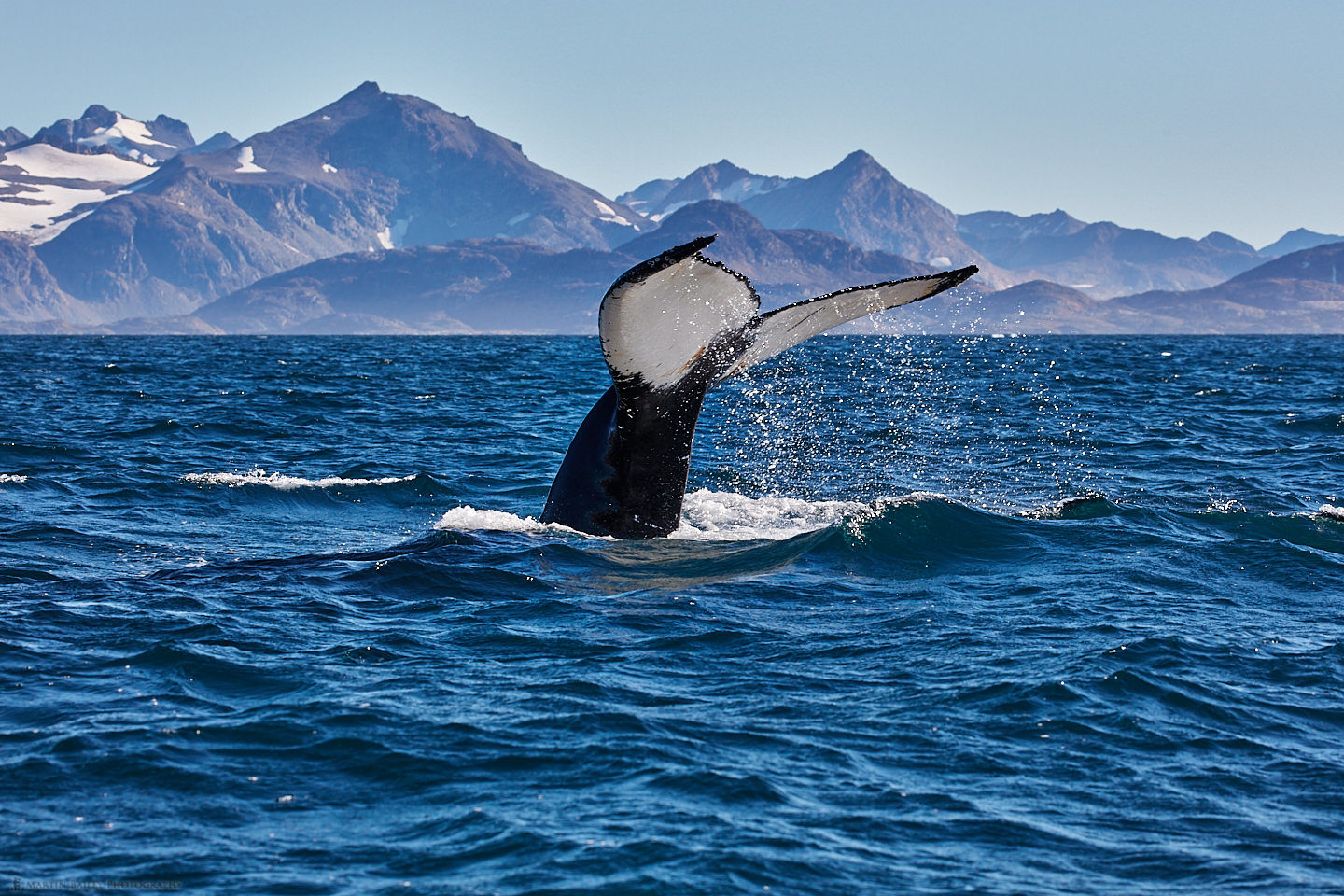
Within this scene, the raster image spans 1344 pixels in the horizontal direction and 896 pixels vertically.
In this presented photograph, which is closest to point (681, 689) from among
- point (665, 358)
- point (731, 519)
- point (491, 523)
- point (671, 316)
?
point (671, 316)

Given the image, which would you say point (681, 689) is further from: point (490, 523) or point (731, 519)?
point (731, 519)

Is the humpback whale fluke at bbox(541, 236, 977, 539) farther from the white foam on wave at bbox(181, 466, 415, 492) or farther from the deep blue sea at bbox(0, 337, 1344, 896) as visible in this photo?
the white foam on wave at bbox(181, 466, 415, 492)

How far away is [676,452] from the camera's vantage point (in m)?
8.14

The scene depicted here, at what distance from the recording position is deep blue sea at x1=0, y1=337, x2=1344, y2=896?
4.14 meters

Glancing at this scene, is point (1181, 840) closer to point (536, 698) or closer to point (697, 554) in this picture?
point (536, 698)

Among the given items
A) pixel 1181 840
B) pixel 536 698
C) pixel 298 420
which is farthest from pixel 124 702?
pixel 298 420

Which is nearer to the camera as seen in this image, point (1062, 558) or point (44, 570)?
point (44, 570)

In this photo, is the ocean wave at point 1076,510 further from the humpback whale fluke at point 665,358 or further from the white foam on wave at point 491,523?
the white foam on wave at point 491,523

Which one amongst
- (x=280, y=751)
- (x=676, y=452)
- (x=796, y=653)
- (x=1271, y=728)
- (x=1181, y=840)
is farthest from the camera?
(x=676, y=452)

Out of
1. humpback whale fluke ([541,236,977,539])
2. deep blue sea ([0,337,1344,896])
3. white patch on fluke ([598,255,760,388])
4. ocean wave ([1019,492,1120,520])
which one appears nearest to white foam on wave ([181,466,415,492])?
deep blue sea ([0,337,1344,896])

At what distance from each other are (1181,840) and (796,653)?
242 centimetres

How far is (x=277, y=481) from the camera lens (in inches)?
523

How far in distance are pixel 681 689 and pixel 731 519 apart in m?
4.86

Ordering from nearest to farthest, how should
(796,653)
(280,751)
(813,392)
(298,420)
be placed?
1. (280,751)
2. (796,653)
3. (298,420)
4. (813,392)
